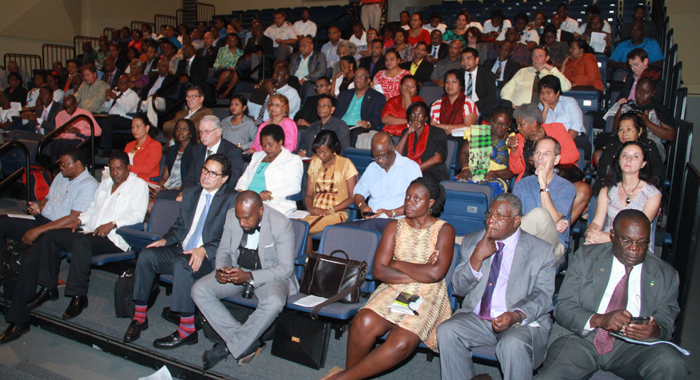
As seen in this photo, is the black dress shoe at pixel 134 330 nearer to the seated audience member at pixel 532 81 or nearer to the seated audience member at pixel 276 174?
the seated audience member at pixel 276 174

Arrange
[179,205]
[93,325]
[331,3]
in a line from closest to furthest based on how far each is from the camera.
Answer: [93,325]
[179,205]
[331,3]

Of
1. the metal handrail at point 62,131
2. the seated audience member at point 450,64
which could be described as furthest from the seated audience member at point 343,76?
the metal handrail at point 62,131

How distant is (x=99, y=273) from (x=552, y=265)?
4.12 m

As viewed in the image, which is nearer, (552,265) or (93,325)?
(552,265)

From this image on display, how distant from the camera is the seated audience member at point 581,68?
21.6 feet

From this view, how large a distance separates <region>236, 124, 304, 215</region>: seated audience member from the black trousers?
3.60 feet

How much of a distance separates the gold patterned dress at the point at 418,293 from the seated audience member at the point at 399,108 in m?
2.72

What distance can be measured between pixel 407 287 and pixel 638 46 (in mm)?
6212

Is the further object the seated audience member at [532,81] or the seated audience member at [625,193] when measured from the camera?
the seated audience member at [532,81]

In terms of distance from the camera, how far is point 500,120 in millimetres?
4836

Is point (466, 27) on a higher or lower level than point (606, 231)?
higher

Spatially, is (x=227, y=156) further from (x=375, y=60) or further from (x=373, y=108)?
(x=375, y=60)

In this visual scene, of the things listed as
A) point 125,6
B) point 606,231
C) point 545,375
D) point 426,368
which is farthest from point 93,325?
point 125,6

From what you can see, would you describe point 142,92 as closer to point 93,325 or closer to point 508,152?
point 93,325
